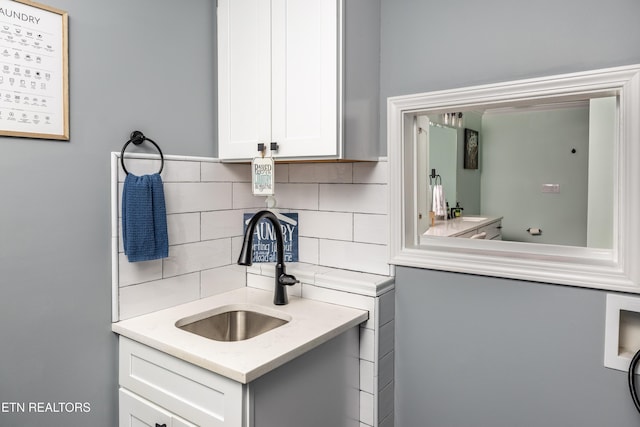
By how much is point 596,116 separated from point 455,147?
4.21 feet

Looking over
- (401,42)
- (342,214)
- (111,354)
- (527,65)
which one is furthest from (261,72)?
(111,354)

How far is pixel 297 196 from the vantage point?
1.93 meters

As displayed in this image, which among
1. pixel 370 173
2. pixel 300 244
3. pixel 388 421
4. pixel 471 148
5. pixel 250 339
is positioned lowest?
pixel 388 421

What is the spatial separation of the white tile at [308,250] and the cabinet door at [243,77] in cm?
50

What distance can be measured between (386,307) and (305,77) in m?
0.93

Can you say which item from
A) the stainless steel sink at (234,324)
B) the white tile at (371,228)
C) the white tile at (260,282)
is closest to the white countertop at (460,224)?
the white tile at (371,228)

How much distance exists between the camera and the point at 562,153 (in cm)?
217

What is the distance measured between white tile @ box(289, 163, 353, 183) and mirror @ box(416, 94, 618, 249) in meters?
0.31

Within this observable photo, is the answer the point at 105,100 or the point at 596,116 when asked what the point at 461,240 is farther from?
the point at 105,100

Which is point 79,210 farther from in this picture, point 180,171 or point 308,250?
point 308,250

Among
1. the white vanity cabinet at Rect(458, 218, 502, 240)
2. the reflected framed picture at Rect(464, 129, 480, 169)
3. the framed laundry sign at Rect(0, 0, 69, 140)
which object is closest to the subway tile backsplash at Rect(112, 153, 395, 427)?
the framed laundry sign at Rect(0, 0, 69, 140)

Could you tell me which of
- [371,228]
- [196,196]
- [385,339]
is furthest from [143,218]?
[385,339]

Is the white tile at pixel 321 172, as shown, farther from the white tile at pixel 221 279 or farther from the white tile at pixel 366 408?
the white tile at pixel 366 408

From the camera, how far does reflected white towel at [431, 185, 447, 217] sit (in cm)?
A: 253
